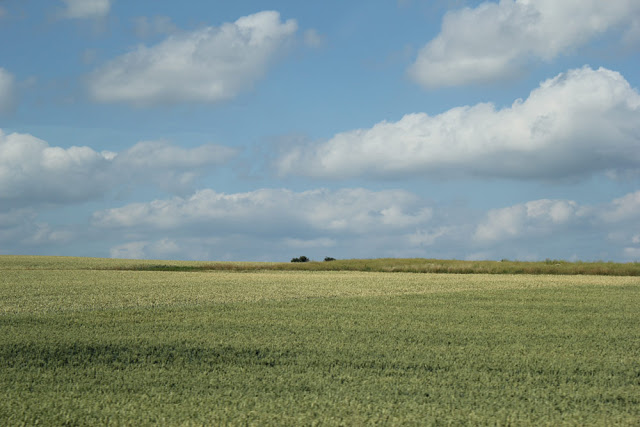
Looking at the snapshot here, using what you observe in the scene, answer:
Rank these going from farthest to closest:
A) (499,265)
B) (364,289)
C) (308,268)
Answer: (308,268)
(499,265)
(364,289)

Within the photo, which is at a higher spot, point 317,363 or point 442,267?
point 442,267

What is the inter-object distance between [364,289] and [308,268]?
1897 centimetres

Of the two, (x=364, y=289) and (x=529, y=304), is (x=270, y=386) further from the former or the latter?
(x=364, y=289)

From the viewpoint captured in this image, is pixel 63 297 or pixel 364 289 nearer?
pixel 63 297

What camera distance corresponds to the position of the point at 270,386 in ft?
21.7

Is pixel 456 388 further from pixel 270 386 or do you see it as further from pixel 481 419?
pixel 270 386

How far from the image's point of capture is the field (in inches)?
225

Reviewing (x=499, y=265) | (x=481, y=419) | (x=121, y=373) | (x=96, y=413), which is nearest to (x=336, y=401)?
(x=481, y=419)

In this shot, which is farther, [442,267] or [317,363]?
[442,267]

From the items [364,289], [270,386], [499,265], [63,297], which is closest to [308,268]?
[499,265]

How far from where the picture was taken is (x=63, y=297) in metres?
15.5

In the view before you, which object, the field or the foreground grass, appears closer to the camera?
the field

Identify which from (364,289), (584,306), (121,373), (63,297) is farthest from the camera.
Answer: (364,289)

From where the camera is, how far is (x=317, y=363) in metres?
7.68
